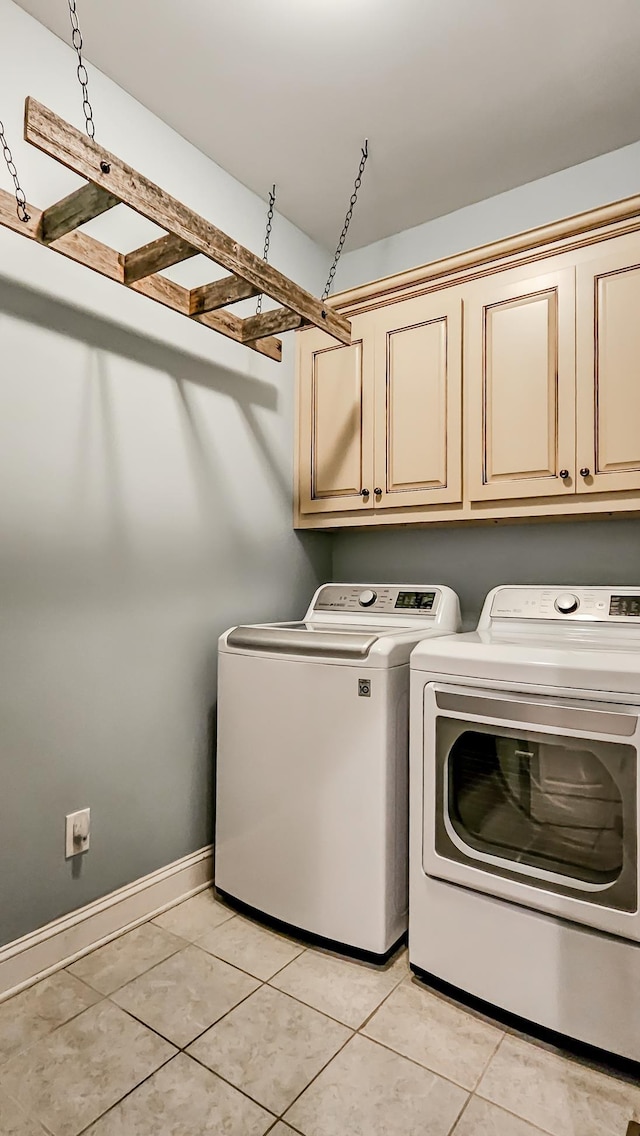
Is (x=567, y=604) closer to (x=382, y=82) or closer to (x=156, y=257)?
(x=156, y=257)

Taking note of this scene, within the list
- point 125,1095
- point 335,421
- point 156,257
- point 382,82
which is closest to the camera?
point 125,1095

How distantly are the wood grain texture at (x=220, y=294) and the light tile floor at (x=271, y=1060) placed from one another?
1.83 metres

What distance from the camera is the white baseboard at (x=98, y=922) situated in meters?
1.59

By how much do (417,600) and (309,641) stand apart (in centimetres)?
59

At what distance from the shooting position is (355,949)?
171 cm

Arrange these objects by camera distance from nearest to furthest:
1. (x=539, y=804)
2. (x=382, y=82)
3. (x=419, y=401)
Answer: (x=539, y=804) < (x=382, y=82) < (x=419, y=401)

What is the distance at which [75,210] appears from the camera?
140 cm

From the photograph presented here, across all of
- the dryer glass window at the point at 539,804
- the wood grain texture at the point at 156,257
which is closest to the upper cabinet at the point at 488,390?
the dryer glass window at the point at 539,804

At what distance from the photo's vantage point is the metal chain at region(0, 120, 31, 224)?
1.46 meters

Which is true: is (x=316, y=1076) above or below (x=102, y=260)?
below

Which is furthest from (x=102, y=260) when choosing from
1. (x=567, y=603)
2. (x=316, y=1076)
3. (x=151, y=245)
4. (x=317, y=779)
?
(x=316, y=1076)

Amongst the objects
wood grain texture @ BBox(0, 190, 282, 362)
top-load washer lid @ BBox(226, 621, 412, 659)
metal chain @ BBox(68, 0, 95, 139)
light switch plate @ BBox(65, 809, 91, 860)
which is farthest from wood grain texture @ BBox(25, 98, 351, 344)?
light switch plate @ BBox(65, 809, 91, 860)

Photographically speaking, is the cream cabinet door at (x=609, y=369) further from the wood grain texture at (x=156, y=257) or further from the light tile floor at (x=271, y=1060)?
the light tile floor at (x=271, y=1060)

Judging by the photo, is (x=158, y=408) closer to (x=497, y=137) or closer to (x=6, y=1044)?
(x=497, y=137)
